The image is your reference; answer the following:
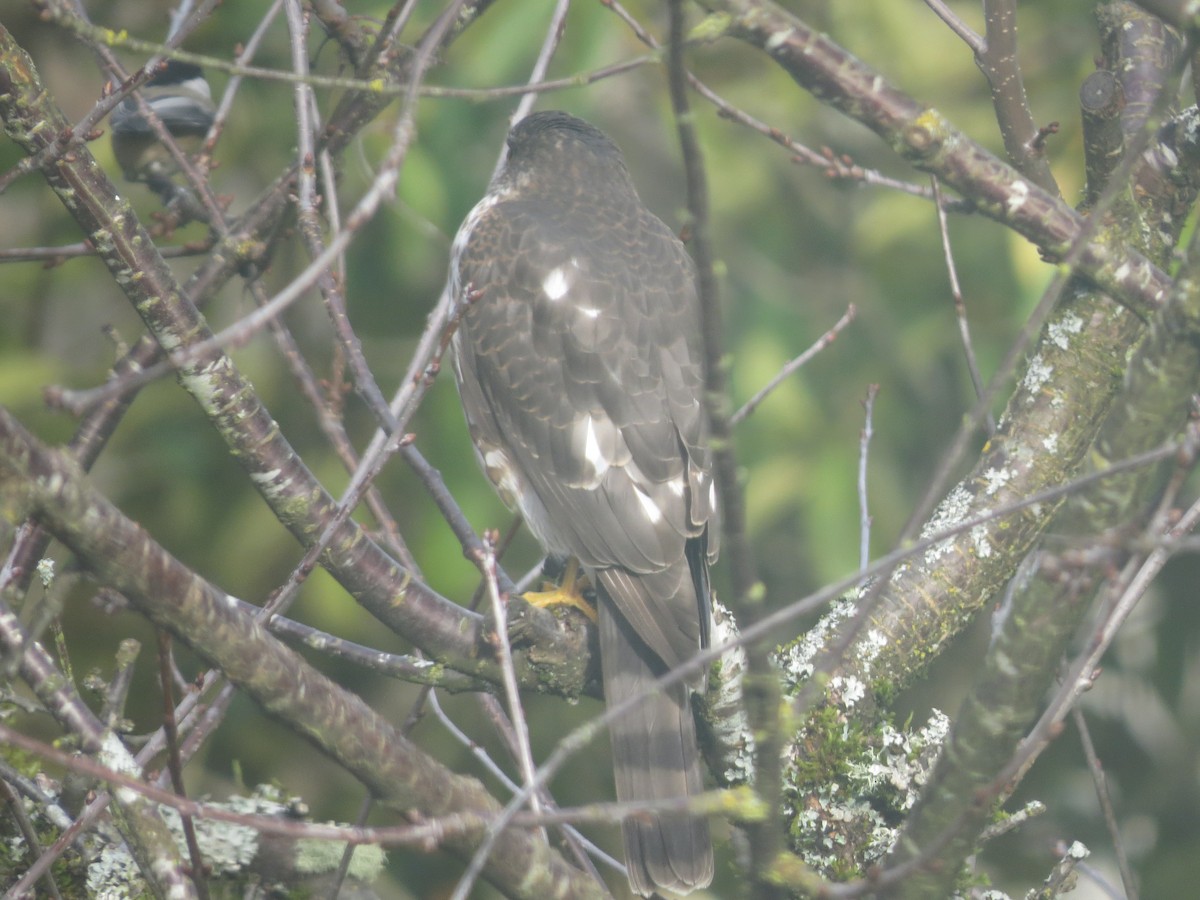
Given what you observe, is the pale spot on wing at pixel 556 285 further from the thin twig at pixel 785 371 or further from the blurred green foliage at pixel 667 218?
the blurred green foliage at pixel 667 218

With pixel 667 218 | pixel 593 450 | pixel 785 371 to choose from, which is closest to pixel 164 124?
pixel 593 450

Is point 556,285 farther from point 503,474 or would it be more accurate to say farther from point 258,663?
point 258,663

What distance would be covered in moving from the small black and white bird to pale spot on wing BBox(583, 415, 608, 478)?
1167mm

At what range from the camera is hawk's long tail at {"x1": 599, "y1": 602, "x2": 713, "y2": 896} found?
8.49ft

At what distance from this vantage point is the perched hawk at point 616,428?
2623mm

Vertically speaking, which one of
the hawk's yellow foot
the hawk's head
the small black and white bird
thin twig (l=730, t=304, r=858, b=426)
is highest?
the hawk's head

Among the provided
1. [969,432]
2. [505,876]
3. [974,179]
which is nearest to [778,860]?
[505,876]

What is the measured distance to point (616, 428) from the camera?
3064mm

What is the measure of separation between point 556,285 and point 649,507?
637 millimetres

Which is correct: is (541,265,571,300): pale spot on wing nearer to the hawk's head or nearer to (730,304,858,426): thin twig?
the hawk's head

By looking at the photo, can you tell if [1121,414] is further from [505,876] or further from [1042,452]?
[1042,452]

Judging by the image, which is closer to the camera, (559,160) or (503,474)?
(503,474)

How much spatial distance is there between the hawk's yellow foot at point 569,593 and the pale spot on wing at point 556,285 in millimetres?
676

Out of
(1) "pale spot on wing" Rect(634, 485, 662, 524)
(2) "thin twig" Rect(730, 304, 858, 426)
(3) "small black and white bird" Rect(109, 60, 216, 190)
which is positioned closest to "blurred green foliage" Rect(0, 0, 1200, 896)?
(3) "small black and white bird" Rect(109, 60, 216, 190)
